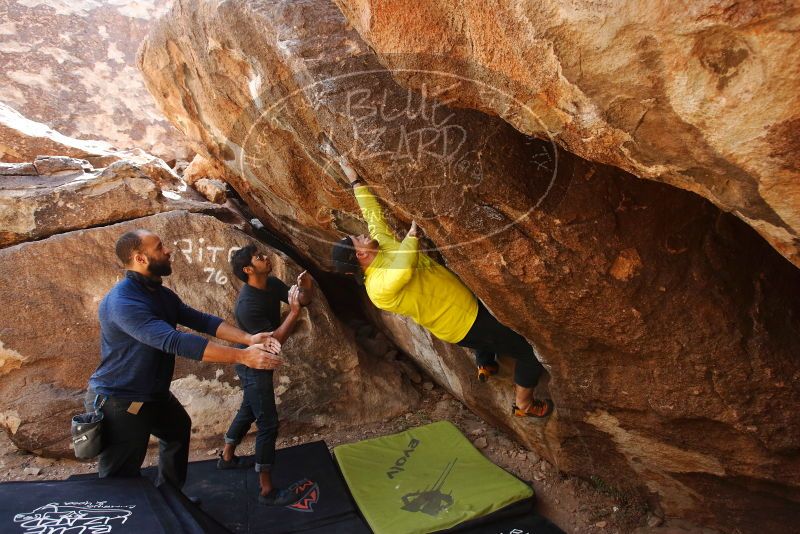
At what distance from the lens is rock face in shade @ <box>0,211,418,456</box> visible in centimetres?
427

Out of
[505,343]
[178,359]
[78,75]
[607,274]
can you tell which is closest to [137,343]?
[178,359]

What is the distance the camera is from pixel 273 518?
3.43 metres

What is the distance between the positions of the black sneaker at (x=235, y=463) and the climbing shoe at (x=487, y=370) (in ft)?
5.91

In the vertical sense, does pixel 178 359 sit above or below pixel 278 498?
above

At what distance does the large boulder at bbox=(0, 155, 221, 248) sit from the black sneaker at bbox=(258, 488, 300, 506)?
2.70m

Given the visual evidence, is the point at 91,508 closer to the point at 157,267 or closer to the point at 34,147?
the point at 157,267

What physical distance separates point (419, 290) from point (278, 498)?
171 centimetres

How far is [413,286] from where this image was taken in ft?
10.1

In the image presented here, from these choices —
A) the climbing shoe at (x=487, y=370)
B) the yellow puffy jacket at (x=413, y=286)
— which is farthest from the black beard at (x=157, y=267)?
the climbing shoe at (x=487, y=370)

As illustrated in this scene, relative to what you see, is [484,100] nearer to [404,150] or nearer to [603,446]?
[404,150]

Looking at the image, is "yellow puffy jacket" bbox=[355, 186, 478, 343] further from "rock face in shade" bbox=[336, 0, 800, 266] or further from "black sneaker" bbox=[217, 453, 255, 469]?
"black sneaker" bbox=[217, 453, 255, 469]

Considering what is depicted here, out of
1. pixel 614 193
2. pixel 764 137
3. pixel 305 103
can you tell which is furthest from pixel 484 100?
pixel 305 103

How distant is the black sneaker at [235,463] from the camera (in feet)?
12.9

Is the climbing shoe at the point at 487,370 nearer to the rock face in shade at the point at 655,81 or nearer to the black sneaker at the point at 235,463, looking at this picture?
the black sneaker at the point at 235,463
